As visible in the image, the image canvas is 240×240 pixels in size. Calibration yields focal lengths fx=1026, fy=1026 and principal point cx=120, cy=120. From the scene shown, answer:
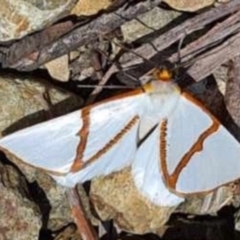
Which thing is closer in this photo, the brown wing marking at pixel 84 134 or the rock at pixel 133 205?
the brown wing marking at pixel 84 134

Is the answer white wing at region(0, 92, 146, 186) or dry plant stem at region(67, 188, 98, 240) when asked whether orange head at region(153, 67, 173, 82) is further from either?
dry plant stem at region(67, 188, 98, 240)

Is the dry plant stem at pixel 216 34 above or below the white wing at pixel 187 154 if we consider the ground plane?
above

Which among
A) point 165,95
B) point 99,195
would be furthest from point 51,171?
point 165,95

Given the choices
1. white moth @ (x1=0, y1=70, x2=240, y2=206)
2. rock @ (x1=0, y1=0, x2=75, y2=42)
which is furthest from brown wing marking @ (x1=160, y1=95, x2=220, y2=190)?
rock @ (x1=0, y1=0, x2=75, y2=42)

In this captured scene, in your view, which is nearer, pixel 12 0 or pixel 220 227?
pixel 12 0

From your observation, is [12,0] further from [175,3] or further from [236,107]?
[236,107]

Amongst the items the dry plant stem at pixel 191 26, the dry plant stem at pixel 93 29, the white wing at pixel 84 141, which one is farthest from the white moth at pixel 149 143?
the dry plant stem at pixel 93 29

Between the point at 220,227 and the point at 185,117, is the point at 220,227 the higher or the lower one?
the lower one

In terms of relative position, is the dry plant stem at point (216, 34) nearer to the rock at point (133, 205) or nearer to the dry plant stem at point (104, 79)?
the dry plant stem at point (104, 79)
